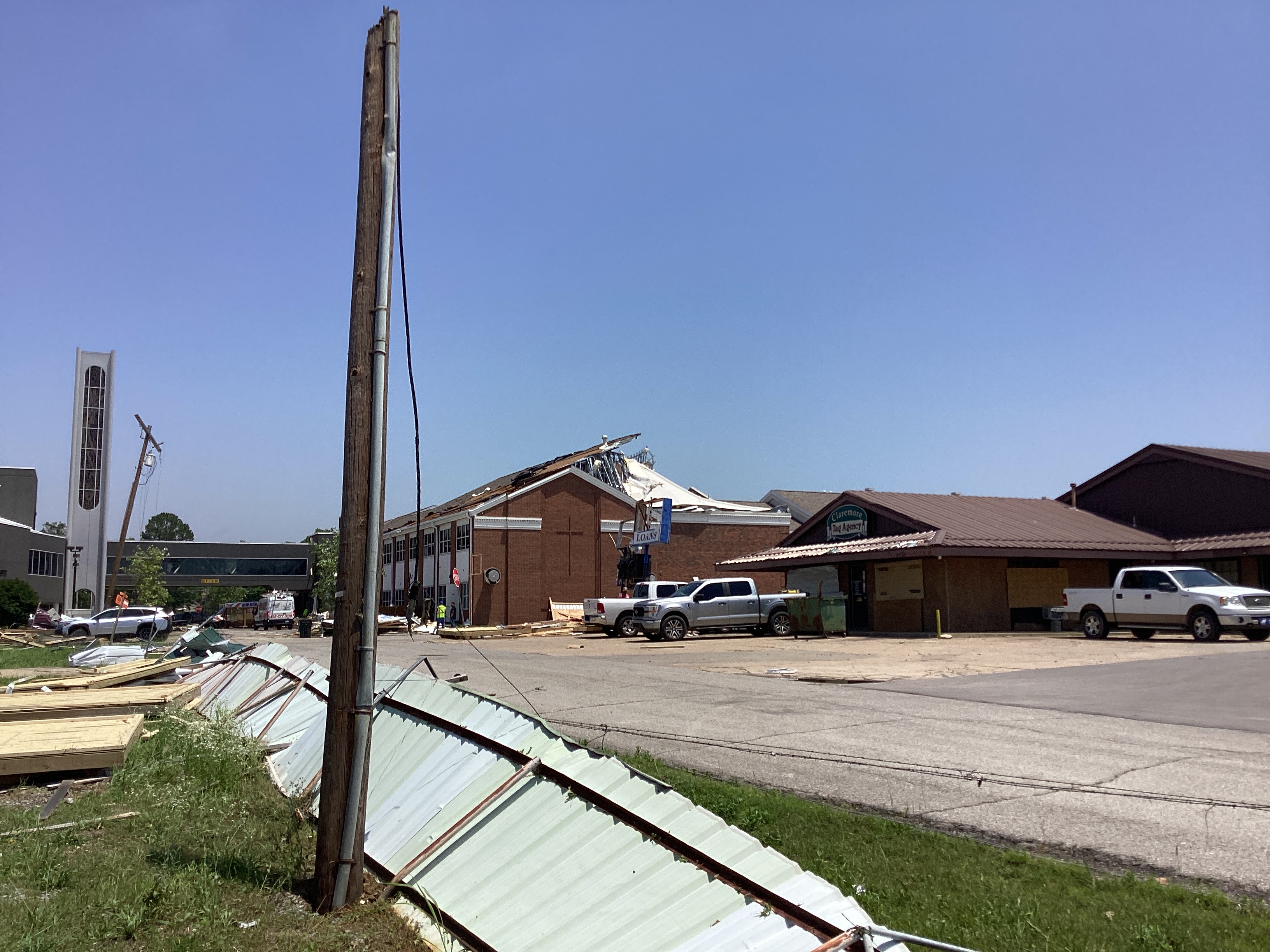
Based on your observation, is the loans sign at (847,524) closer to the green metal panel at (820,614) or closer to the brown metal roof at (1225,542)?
the green metal panel at (820,614)

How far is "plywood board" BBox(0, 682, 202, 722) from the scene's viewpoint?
36.9 feet

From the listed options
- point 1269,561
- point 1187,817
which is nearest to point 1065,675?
point 1187,817

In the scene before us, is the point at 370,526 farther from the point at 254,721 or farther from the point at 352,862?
the point at 254,721

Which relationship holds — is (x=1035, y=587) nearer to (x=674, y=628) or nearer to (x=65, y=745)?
(x=674, y=628)

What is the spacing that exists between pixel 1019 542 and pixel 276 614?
4524cm

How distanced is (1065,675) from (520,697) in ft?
31.3

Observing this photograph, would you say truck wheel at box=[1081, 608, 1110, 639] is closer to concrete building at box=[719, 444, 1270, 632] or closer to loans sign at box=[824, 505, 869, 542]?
concrete building at box=[719, 444, 1270, 632]

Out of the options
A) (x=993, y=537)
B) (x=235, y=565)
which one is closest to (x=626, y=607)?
(x=993, y=537)

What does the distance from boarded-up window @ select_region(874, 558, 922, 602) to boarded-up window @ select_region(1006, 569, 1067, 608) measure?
3038 millimetres

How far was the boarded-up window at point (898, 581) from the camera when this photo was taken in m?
32.5

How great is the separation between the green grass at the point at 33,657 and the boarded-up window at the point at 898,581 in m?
24.7

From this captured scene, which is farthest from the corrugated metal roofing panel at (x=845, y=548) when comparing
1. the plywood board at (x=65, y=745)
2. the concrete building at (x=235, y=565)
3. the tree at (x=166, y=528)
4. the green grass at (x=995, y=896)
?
the tree at (x=166, y=528)

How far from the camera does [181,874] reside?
18.4 feet

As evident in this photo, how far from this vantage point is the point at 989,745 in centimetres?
955
